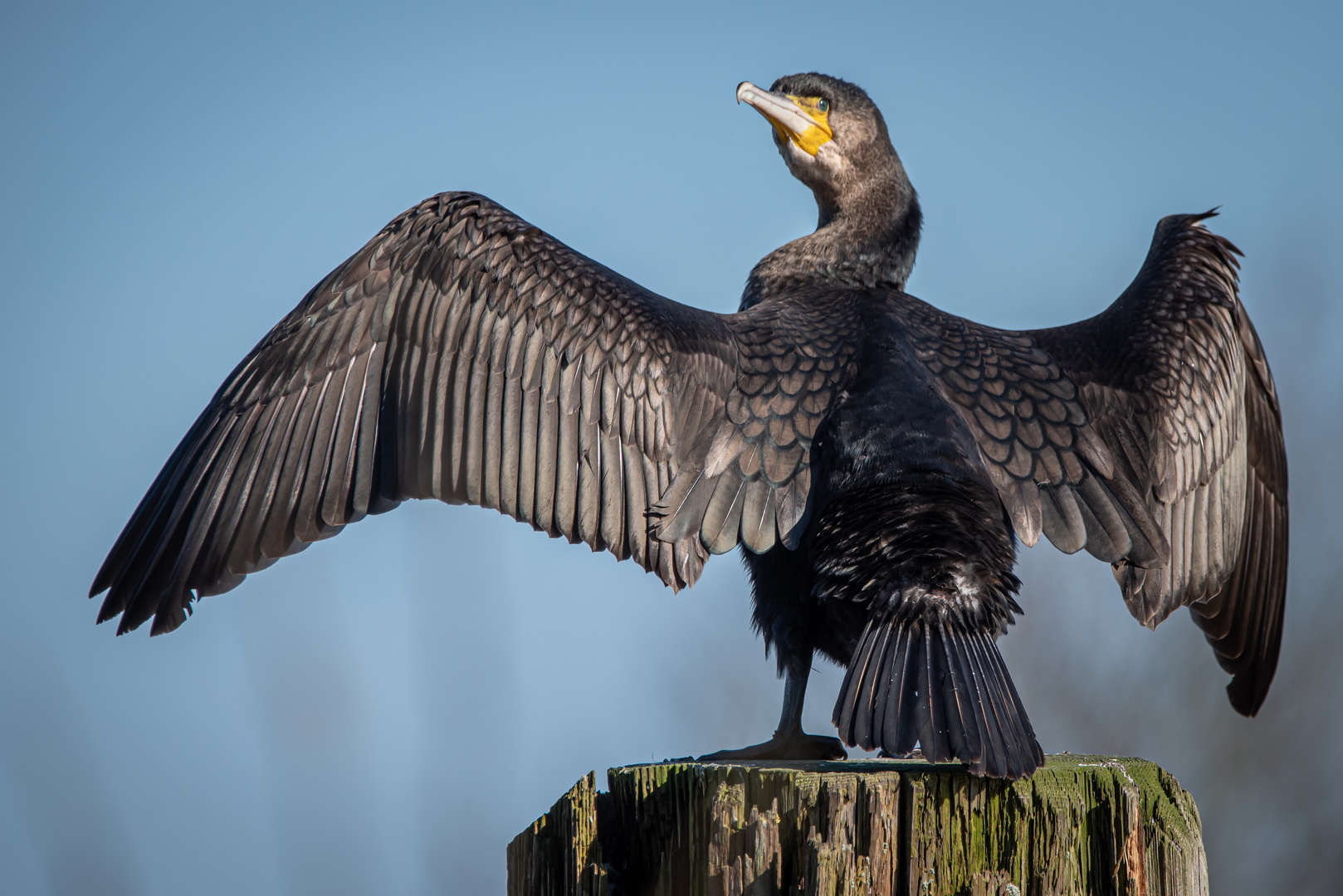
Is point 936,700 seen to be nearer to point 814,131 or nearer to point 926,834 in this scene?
point 926,834

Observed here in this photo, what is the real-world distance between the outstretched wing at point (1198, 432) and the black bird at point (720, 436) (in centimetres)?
1

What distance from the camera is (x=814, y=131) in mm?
5051

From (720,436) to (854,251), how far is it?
1.54 metres

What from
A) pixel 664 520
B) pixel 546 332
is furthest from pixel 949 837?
pixel 546 332

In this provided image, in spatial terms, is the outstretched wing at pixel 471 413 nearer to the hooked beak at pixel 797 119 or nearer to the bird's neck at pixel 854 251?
the bird's neck at pixel 854 251

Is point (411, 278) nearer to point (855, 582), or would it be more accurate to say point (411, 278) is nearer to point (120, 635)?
point (120, 635)

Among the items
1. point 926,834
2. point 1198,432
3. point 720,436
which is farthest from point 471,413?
point 1198,432

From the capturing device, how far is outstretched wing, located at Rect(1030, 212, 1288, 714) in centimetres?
371

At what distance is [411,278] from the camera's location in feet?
12.6

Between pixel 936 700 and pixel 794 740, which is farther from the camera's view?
pixel 794 740

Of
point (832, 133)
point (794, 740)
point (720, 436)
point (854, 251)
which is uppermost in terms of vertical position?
point (832, 133)

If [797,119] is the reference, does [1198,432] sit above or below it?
below

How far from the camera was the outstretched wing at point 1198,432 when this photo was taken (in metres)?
3.71

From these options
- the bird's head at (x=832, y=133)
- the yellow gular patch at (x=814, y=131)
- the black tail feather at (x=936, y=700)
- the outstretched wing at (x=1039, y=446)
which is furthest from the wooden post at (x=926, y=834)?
the yellow gular patch at (x=814, y=131)
